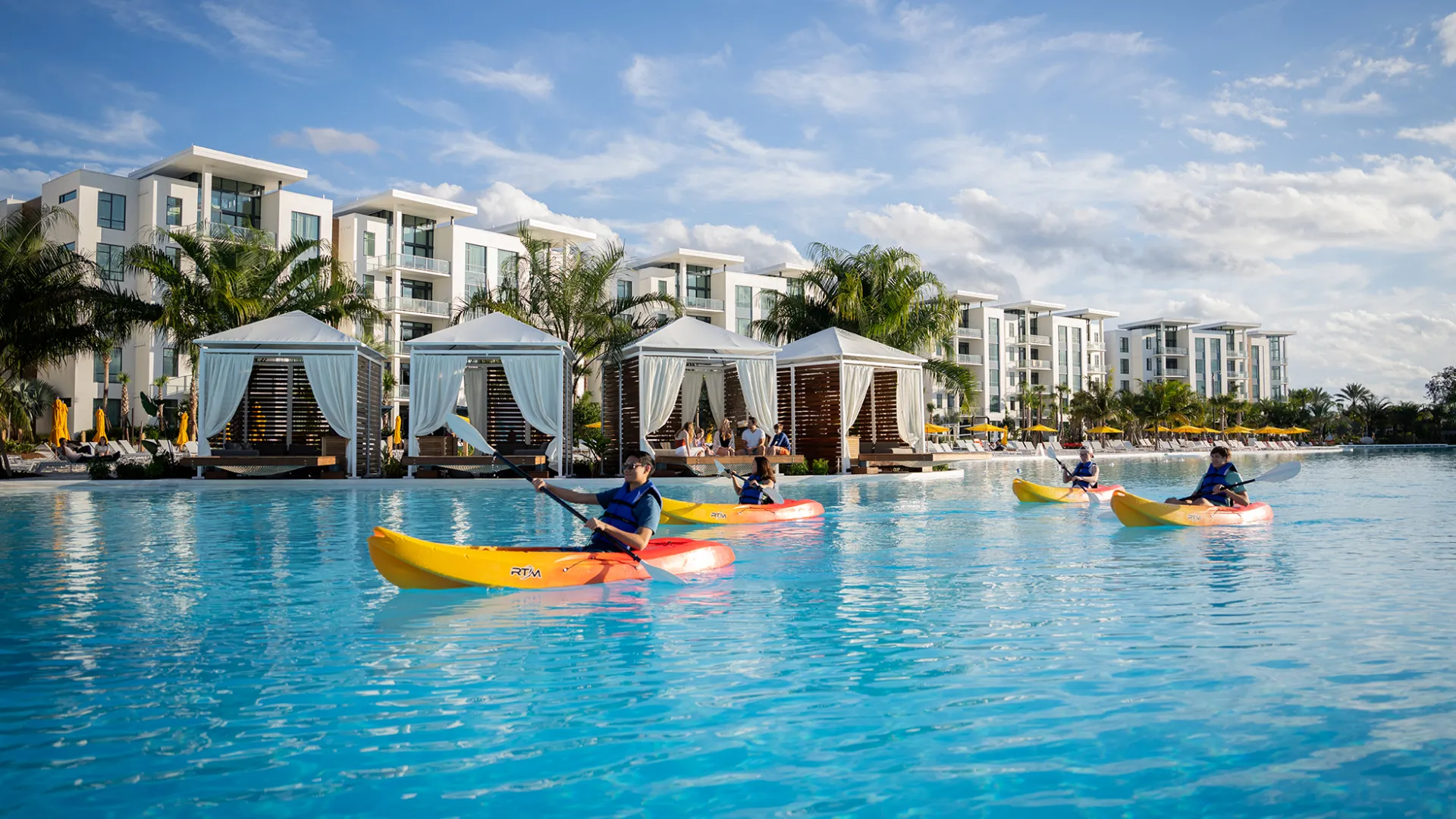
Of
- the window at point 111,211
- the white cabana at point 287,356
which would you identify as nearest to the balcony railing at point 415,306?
the window at point 111,211

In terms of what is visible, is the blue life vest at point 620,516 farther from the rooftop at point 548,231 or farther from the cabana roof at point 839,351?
the rooftop at point 548,231

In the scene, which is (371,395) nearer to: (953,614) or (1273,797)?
(953,614)

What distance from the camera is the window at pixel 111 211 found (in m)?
44.0

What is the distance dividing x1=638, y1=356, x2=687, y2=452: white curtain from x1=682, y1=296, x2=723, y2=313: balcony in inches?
1628

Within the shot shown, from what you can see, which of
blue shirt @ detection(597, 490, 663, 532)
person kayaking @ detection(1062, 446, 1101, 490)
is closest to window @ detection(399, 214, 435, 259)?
person kayaking @ detection(1062, 446, 1101, 490)

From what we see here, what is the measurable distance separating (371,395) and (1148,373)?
90318 millimetres

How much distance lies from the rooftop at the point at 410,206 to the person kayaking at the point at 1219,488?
150ft

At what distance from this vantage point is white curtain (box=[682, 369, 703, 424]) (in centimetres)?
2788

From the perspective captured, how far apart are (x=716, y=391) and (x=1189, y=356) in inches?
3373

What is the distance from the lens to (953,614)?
7.28 metres

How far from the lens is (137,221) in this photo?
44.9 meters

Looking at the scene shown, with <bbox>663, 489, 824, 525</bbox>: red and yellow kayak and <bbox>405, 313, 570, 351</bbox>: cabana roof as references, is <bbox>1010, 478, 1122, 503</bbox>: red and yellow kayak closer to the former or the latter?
<bbox>663, 489, 824, 525</bbox>: red and yellow kayak

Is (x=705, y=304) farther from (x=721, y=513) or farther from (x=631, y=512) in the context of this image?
(x=631, y=512)

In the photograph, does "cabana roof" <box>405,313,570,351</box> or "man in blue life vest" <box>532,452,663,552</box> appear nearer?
"man in blue life vest" <box>532,452,663,552</box>
